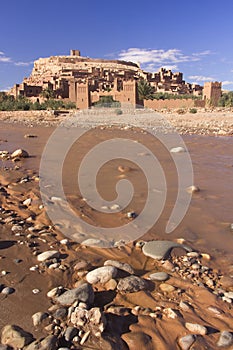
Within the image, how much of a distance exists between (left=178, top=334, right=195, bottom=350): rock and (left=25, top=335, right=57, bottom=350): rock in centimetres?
72

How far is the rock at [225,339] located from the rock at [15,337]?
1.08m

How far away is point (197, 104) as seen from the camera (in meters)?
28.6

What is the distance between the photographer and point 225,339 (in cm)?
180

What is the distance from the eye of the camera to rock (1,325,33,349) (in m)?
1.65

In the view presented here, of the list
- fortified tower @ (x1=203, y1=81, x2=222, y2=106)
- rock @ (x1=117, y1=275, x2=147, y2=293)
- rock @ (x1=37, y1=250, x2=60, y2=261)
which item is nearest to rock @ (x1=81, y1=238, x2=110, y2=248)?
rock @ (x1=37, y1=250, x2=60, y2=261)

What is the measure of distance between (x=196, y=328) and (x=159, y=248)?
105cm

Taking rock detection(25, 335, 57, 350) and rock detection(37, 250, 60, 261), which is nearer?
rock detection(25, 335, 57, 350)

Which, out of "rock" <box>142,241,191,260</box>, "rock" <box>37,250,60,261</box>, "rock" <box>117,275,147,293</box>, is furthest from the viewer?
"rock" <box>142,241,191,260</box>

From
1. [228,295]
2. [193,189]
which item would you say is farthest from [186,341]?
[193,189]

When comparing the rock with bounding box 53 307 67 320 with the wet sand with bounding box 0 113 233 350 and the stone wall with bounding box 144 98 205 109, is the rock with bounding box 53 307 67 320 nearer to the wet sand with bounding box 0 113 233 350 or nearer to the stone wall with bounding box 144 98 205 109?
the wet sand with bounding box 0 113 233 350

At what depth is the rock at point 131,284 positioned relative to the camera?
2215 mm

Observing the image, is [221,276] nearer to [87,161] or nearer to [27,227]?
[27,227]

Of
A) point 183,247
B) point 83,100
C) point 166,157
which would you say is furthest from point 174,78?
point 183,247

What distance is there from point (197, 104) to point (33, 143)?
72.2 ft
